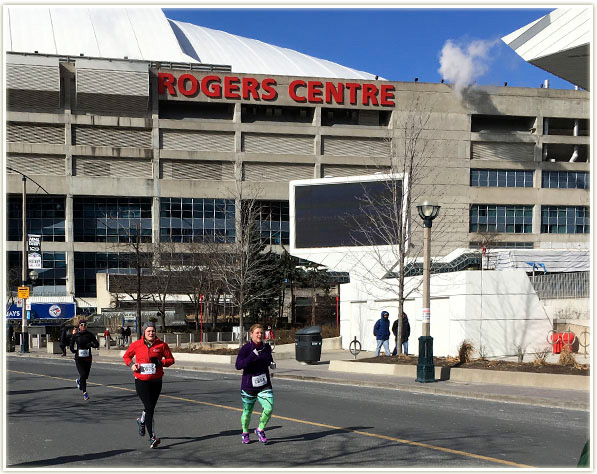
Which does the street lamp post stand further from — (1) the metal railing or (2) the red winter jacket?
(2) the red winter jacket

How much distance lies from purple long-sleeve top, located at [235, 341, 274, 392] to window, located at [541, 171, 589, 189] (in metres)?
84.2

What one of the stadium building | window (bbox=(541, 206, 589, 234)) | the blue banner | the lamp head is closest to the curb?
the lamp head

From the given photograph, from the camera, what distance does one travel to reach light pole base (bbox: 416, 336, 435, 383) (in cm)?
2180

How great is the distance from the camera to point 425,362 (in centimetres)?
2184

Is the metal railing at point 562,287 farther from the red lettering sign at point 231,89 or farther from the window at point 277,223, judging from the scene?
the red lettering sign at point 231,89

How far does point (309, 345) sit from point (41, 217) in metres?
58.7

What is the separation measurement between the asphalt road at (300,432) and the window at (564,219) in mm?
75206

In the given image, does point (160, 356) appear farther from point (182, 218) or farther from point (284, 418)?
point (182, 218)

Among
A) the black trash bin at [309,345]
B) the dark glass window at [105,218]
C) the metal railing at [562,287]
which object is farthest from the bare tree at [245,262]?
the dark glass window at [105,218]

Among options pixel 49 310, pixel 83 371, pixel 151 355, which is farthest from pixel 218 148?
pixel 151 355

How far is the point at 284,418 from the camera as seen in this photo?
14617mm

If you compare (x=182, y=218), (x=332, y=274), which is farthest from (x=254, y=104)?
(x=332, y=274)

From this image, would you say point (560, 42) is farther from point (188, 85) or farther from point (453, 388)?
point (188, 85)

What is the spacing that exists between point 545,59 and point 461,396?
29.5ft
